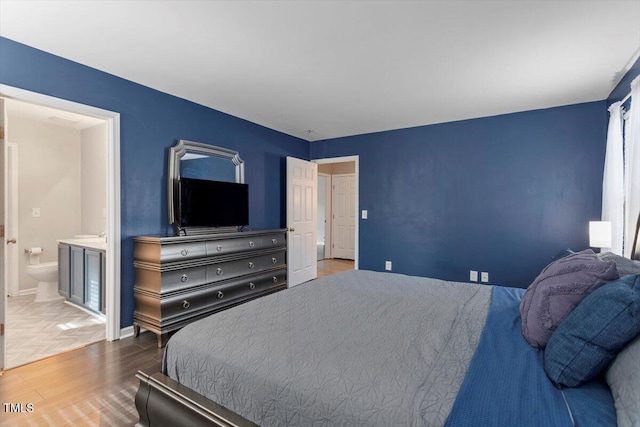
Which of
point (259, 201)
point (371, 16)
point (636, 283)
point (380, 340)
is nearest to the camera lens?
point (636, 283)

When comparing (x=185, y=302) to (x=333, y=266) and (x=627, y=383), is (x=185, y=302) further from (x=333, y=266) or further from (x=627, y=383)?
(x=333, y=266)

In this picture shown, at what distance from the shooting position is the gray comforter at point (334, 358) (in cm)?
95

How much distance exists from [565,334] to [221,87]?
3277mm

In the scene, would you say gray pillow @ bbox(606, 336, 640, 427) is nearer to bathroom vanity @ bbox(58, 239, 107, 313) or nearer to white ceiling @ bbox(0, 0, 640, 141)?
white ceiling @ bbox(0, 0, 640, 141)

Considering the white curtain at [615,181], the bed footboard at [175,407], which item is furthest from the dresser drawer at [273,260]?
the white curtain at [615,181]

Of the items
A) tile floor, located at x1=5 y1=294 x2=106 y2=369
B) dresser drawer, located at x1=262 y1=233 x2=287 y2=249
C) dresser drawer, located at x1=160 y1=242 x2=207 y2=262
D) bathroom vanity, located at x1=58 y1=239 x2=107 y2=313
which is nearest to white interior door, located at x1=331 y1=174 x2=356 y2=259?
dresser drawer, located at x1=262 y1=233 x2=287 y2=249

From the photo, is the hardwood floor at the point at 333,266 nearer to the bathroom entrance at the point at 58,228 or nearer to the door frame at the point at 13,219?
the bathroom entrance at the point at 58,228

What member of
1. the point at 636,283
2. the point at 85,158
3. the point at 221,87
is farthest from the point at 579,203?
the point at 85,158

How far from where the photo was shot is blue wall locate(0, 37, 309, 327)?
2.42 meters

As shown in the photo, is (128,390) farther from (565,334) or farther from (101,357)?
(565,334)

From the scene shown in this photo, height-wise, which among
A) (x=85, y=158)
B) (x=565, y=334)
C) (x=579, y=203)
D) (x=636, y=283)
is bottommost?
(x=565, y=334)

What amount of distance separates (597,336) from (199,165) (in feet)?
11.7

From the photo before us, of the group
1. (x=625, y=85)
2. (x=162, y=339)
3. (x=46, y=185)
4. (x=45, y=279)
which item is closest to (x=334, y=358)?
(x=162, y=339)

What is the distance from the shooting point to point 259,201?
14.8 feet
